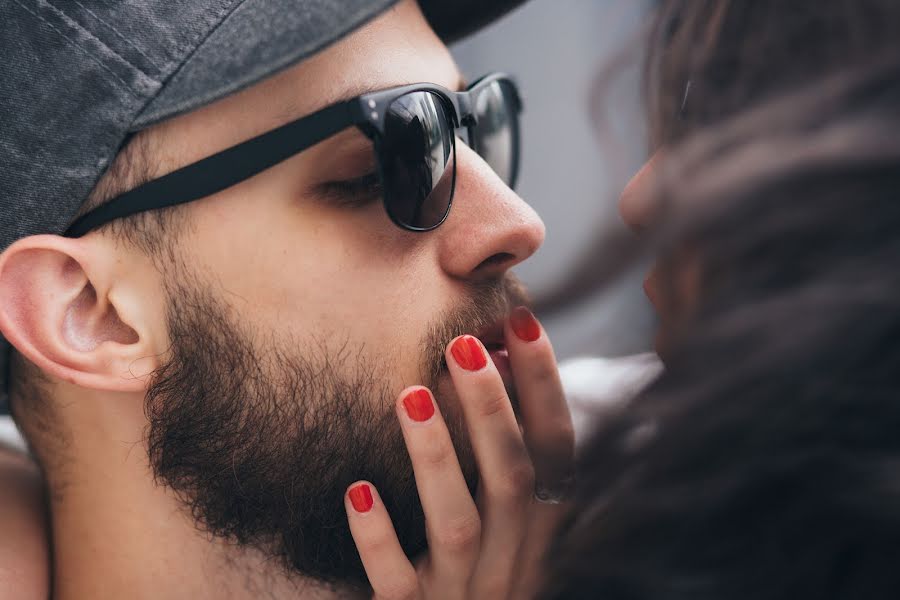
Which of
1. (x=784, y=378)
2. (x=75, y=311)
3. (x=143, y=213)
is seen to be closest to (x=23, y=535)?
(x=75, y=311)

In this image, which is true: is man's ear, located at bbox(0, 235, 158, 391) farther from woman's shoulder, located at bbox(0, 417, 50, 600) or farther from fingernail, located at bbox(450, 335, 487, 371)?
fingernail, located at bbox(450, 335, 487, 371)

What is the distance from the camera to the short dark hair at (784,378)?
908 millimetres

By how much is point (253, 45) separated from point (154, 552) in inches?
39.8

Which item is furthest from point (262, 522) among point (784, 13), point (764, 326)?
point (784, 13)

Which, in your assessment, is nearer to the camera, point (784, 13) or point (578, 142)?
point (784, 13)

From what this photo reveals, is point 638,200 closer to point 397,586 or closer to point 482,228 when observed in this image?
point 482,228

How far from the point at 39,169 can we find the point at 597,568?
1.14 m

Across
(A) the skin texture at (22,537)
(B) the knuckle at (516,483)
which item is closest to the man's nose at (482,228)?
(B) the knuckle at (516,483)

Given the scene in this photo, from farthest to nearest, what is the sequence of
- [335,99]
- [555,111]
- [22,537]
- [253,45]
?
[555,111], [22,537], [335,99], [253,45]

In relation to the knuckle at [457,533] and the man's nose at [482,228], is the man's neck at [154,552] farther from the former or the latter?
the man's nose at [482,228]

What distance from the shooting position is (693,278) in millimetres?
1041

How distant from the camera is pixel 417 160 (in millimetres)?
1318

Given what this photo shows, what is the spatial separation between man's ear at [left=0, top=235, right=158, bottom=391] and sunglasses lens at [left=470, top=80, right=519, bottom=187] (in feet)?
2.51

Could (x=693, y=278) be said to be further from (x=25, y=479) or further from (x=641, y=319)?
(x=25, y=479)
